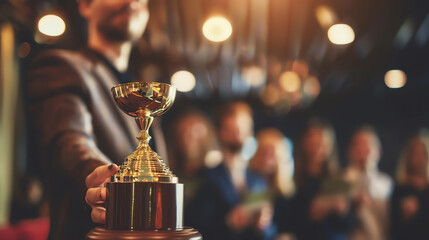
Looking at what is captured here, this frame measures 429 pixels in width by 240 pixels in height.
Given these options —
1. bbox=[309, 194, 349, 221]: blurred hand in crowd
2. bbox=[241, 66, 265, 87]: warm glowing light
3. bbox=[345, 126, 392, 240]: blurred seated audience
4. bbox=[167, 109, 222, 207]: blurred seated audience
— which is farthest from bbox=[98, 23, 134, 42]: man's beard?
bbox=[345, 126, 392, 240]: blurred seated audience

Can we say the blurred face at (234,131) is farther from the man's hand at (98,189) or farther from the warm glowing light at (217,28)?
the man's hand at (98,189)

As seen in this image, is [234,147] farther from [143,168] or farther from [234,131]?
[143,168]

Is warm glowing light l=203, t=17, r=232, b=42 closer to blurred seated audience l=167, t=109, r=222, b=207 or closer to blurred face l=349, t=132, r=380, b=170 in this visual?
blurred seated audience l=167, t=109, r=222, b=207

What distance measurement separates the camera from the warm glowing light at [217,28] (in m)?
3.42

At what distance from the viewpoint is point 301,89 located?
18.1 ft

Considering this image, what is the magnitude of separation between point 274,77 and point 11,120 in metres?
3.24

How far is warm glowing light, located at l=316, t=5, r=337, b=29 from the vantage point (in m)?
3.53

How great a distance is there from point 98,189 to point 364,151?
216 inches

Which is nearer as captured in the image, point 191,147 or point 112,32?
point 112,32

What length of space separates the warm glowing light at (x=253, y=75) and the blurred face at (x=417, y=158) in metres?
2.25

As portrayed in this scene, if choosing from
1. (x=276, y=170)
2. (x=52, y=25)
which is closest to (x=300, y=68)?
(x=276, y=170)

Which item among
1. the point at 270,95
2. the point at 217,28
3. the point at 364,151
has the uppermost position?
the point at 217,28

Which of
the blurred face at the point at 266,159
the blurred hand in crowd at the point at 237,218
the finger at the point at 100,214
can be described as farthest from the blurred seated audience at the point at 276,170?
the finger at the point at 100,214

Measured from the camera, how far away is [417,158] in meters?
5.59
